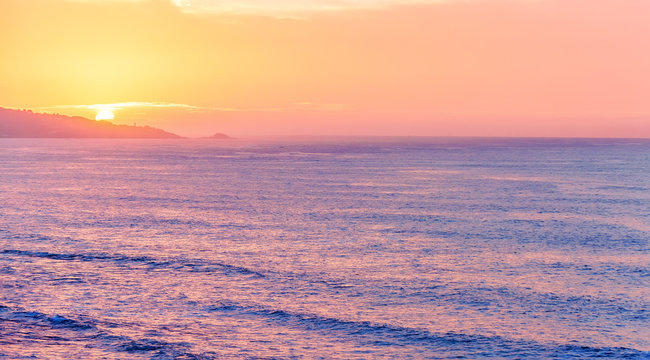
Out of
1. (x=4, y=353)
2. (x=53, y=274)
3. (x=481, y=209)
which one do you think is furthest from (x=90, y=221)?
(x=481, y=209)

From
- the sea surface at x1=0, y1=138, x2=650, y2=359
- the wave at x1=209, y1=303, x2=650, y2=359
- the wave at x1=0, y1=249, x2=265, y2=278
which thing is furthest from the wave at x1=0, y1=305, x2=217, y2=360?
the wave at x1=0, y1=249, x2=265, y2=278

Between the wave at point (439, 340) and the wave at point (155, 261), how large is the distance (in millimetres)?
6897

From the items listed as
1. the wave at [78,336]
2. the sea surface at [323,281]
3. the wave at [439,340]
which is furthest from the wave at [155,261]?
the wave at [78,336]

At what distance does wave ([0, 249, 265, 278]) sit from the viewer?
30.4 metres

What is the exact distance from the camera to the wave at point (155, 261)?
30.4m

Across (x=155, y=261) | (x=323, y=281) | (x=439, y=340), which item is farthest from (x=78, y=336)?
(x=439, y=340)

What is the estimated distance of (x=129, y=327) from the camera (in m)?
21.7

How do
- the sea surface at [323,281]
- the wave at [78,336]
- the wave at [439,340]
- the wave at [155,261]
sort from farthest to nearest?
the wave at [155,261] < the sea surface at [323,281] < the wave at [439,340] < the wave at [78,336]

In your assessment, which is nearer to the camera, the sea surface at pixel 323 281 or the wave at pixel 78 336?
the wave at pixel 78 336

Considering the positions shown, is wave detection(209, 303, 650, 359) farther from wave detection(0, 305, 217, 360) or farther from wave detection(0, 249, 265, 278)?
wave detection(0, 249, 265, 278)

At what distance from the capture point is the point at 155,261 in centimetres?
3194

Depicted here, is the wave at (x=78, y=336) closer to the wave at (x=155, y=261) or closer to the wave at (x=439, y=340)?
the wave at (x=439, y=340)

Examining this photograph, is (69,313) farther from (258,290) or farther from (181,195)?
(181,195)

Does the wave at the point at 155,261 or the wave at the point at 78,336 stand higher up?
the wave at the point at 155,261
